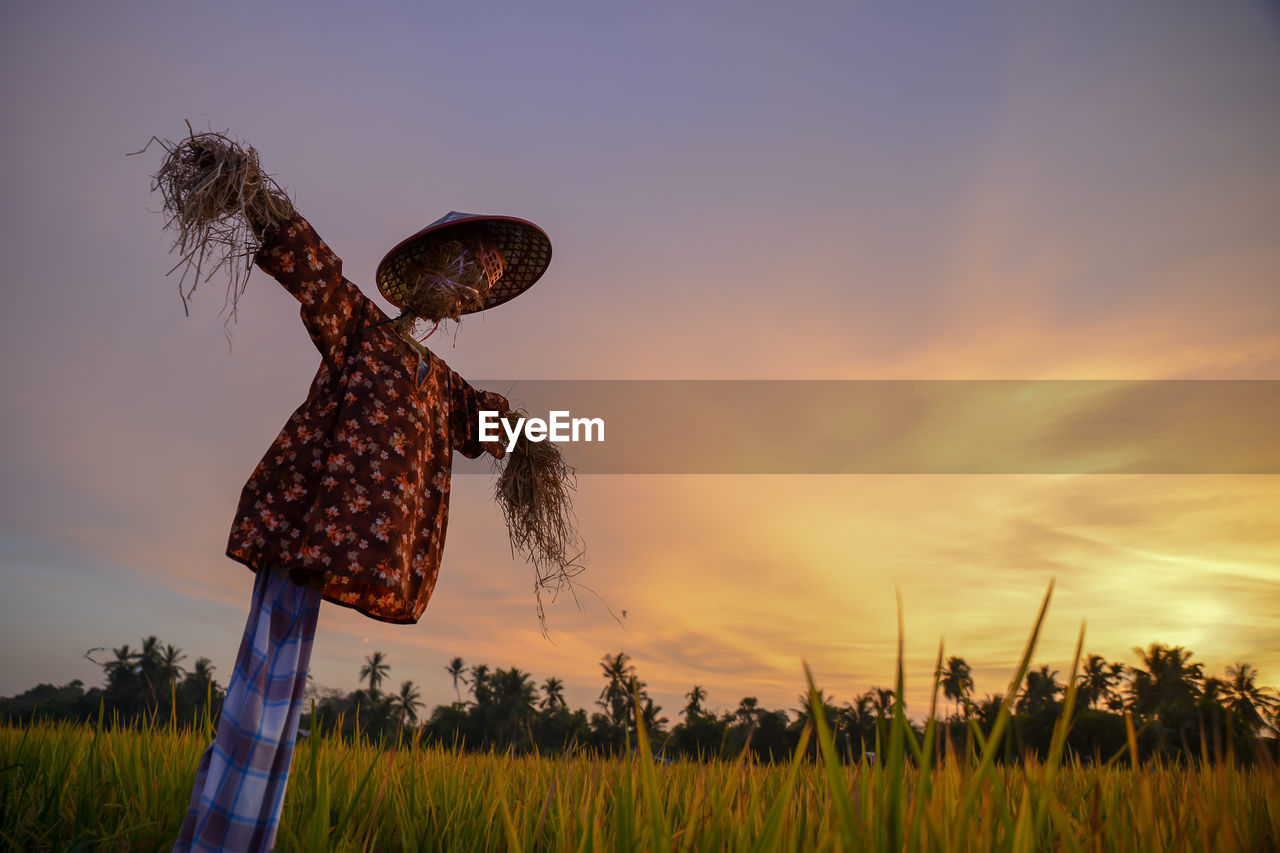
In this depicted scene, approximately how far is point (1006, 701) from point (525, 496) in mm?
3066

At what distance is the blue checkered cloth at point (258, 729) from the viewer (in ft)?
7.97

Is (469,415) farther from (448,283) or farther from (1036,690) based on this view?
(1036,690)

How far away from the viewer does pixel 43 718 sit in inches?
240

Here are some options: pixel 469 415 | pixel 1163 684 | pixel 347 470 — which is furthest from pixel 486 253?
pixel 1163 684

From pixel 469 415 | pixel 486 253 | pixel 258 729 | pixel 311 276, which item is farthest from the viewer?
pixel 469 415

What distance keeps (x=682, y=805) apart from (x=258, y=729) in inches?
59.9

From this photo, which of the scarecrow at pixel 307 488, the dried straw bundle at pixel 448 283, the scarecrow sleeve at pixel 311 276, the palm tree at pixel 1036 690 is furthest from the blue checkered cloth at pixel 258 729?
the palm tree at pixel 1036 690

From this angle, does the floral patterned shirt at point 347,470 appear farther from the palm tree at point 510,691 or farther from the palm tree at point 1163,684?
the palm tree at point 510,691

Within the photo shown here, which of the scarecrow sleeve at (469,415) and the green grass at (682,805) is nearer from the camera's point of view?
the green grass at (682,805)

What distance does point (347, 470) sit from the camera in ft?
9.32

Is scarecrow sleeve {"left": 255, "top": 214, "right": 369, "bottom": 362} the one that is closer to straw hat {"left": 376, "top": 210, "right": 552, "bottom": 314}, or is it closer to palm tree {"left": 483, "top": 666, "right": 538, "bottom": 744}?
straw hat {"left": 376, "top": 210, "right": 552, "bottom": 314}

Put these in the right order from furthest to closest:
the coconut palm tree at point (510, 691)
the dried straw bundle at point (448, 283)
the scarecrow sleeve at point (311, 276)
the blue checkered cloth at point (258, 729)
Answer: the coconut palm tree at point (510, 691) < the dried straw bundle at point (448, 283) < the scarecrow sleeve at point (311, 276) < the blue checkered cloth at point (258, 729)

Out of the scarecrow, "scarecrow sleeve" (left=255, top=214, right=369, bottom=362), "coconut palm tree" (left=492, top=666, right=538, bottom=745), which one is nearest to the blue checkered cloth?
the scarecrow

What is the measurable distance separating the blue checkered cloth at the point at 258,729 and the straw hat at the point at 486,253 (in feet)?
4.97
